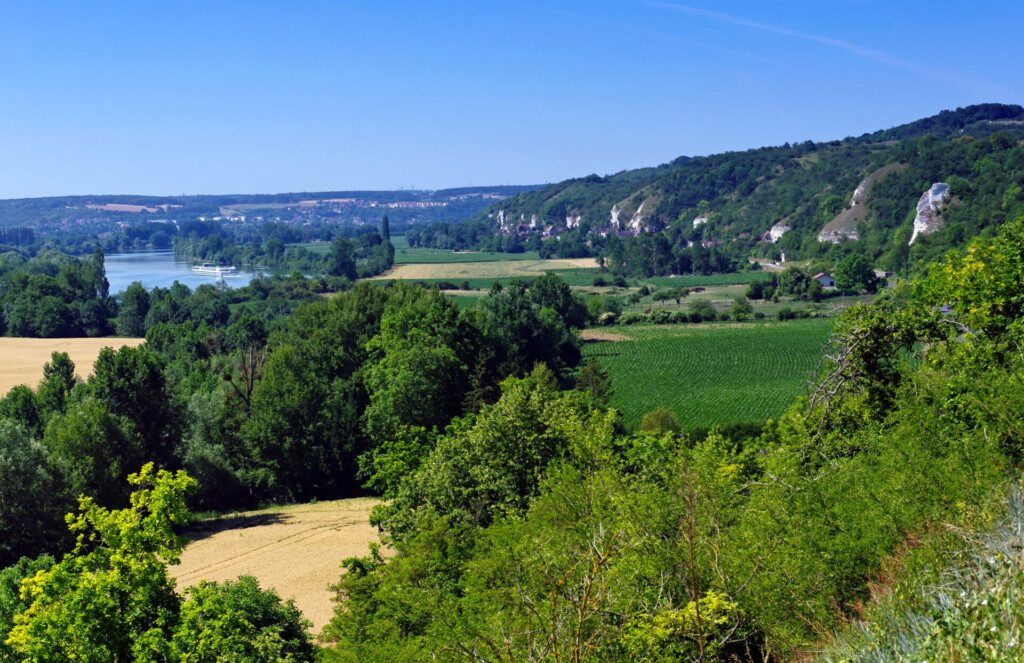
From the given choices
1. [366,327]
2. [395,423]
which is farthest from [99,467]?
[366,327]

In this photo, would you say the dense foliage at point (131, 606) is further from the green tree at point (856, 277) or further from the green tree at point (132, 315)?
the green tree at point (856, 277)

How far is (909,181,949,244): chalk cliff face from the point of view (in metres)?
122

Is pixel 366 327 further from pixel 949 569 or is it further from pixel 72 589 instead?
pixel 949 569

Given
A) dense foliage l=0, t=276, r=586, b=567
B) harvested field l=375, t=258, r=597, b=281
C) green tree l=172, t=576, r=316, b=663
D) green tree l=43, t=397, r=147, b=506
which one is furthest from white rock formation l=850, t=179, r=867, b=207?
green tree l=172, t=576, r=316, b=663

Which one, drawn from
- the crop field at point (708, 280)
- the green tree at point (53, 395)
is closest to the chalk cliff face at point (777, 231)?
the crop field at point (708, 280)

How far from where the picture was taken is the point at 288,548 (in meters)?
30.2

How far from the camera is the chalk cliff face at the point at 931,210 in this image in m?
122

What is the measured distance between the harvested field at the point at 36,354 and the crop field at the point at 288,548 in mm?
31395

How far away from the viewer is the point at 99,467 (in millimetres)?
33062

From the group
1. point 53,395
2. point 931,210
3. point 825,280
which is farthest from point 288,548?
point 931,210

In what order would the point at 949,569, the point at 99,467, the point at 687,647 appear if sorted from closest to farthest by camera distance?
the point at 949,569 → the point at 687,647 → the point at 99,467

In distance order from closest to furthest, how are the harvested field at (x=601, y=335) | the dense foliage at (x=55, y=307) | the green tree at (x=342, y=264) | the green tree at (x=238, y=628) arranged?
1. the green tree at (x=238, y=628)
2. the harvested field at (x=601, y=335)
3. the dense foliage at (x=55, y=307)
4. the green tree at (x=342, y=264)

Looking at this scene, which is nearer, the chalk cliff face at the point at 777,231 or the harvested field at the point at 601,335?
the harvested field at the point at 601,335

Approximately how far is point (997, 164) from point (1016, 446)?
135m
